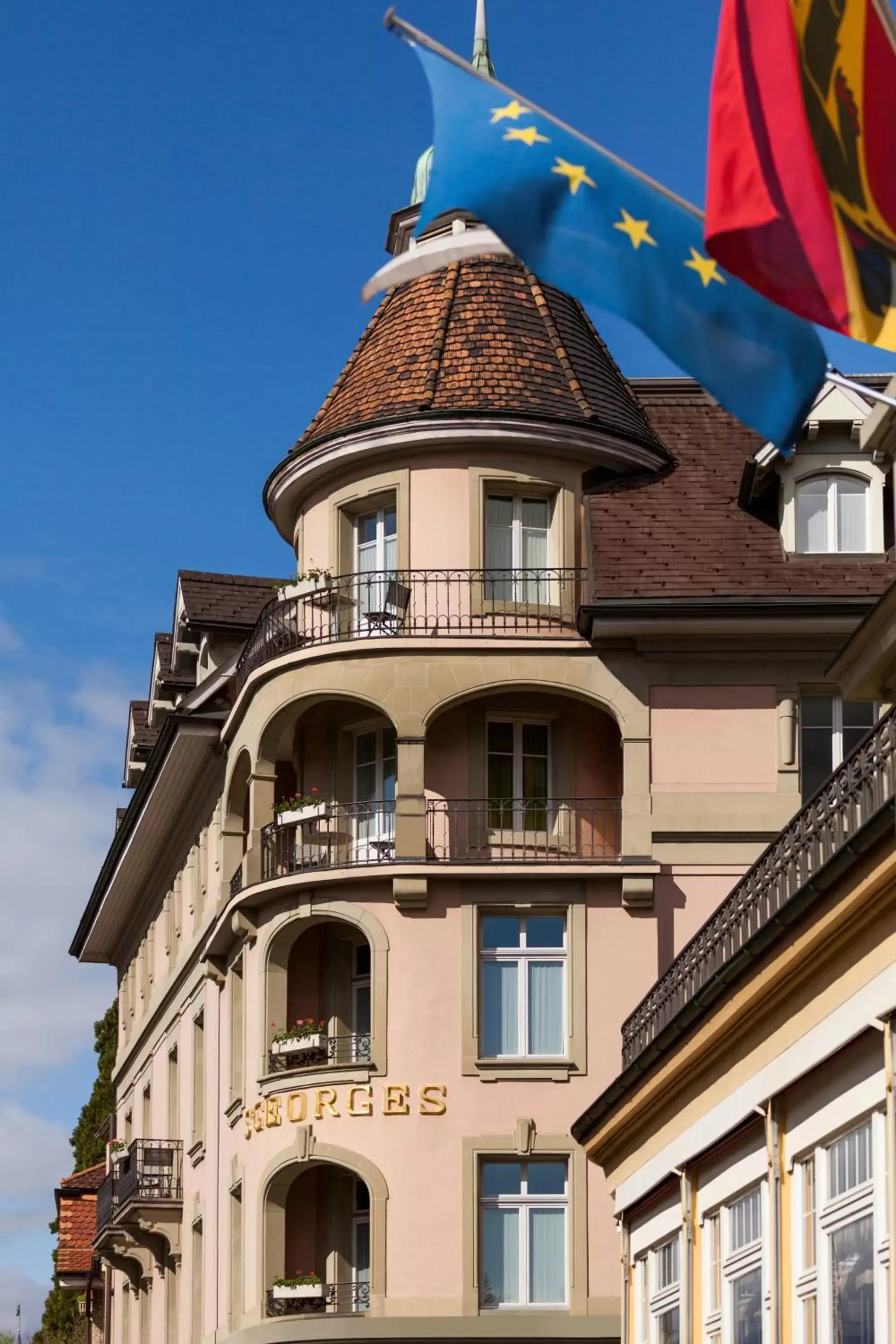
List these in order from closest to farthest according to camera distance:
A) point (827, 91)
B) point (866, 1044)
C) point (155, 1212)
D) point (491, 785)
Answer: point (827, 91)
point (866, 1044)
point (491, 785)
point (155, 1212)

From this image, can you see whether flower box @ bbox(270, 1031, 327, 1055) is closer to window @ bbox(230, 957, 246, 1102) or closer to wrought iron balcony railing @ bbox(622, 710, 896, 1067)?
window @ bbox(230, 957, 246, 1102)

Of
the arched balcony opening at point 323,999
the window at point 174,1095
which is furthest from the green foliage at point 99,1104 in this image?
the arched balcony opening at point 323,999

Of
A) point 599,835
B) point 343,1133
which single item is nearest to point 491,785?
point 599,835

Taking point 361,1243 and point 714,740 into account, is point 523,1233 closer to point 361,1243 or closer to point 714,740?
point 361,1243

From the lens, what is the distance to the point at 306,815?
41.2 m

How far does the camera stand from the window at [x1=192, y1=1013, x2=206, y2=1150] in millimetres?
48188

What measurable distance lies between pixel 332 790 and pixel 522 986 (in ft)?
15.0

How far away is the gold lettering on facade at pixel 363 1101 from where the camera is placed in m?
39.4

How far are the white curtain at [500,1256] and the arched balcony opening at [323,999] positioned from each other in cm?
277

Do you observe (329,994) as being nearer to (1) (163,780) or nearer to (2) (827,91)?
(1) (163,780)

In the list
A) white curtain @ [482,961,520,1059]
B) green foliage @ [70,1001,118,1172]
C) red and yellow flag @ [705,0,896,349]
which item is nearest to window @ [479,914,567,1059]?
white curtain @ [482,961,520,1059]

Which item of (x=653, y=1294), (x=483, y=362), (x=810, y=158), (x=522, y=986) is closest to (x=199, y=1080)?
(x=522, y=986)

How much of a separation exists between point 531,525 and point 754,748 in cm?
509

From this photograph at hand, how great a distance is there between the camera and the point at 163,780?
50.2 metres
